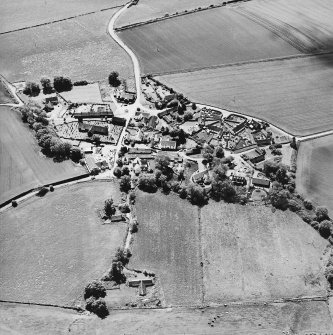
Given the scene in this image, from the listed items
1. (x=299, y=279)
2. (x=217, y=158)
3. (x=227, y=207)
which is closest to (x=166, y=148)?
(x=217, y=158)

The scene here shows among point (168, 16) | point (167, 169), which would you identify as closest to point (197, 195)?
point (167, 169)

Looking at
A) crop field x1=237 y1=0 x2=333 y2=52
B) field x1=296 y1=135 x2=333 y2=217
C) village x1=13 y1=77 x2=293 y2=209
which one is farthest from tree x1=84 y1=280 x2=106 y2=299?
crop field x1=237 y1=0 x2=333 y2=52

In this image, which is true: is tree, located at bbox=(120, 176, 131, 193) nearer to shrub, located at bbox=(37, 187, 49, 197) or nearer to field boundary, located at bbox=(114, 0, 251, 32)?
shrub, located at bbox=(37, 187, 49, 197)

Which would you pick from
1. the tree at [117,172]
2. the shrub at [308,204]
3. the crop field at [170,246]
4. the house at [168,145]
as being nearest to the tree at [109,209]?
the crop field at [170,246]

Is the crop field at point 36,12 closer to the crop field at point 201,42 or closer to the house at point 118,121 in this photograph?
the crop field at point 201,42

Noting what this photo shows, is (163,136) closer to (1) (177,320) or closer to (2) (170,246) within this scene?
(2) (170,246)

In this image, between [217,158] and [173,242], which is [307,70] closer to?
[217,158]
